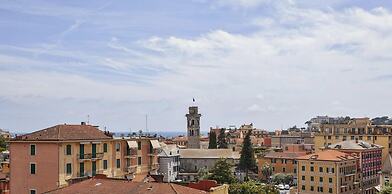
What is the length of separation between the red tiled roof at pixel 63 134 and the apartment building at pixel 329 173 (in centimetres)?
4532

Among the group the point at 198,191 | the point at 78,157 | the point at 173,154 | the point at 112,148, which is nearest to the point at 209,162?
the point at 173,154

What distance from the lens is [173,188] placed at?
33344 millimetres

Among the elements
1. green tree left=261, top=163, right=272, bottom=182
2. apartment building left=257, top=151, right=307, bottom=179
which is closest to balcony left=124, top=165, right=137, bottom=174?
green tree left=261, top=163, right=272, bottom=182

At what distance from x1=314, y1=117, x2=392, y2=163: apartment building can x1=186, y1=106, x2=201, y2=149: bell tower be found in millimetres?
36612

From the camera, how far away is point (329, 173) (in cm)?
8762

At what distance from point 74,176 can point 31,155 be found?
183 inches

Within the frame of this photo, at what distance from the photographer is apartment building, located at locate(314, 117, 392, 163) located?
10738 cm

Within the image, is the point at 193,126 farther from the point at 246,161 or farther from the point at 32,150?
the point at 32,150

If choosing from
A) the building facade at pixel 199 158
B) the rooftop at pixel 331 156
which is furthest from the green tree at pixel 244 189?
the building facade at pixel 199 158

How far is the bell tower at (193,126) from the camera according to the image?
150m

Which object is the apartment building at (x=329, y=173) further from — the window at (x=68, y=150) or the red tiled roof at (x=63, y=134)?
the window at (x=68, y=150)

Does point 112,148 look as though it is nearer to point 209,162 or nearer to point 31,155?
point 31,155

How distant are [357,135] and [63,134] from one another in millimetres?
78433

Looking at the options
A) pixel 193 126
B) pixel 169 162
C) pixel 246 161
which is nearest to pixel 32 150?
pixel 169 162
